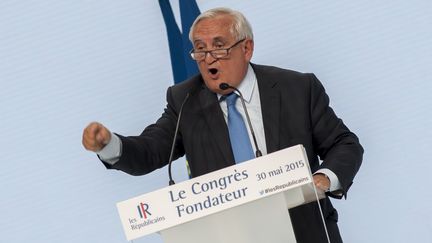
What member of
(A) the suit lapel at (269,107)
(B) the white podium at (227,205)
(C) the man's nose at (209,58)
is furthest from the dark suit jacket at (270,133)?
(B) the white podium at (227,205)

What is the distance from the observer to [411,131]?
315 cm

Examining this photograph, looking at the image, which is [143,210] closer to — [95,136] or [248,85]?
[95,136]

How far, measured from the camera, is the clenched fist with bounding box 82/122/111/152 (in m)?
2.01

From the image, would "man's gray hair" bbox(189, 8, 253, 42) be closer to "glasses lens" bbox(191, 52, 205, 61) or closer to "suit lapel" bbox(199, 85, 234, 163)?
"glasses lens" bbox(191, 52, 205, 61)

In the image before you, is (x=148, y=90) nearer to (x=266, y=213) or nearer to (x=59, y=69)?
(x=59, y=69)

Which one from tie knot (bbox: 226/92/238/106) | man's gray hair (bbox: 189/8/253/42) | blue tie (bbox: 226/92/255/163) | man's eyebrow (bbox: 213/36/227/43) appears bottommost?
blue tie (bbox: 226/92/255/163)

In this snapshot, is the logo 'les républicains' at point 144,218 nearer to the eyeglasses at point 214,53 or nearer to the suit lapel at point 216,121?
the suit lapel at point 216,121

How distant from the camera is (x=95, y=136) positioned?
2.02 m

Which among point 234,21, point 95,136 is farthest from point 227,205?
point 234,21

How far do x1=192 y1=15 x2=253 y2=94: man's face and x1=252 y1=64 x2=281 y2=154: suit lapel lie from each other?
0.27 ft

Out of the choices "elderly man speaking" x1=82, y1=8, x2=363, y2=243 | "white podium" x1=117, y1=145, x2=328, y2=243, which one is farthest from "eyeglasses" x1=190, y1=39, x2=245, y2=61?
"white podium" x1=117, y1=145, x2=328, y2=243

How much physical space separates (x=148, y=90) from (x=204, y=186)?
132 cm

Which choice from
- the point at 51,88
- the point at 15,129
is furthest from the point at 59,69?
the point at 15,129

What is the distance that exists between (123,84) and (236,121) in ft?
2.79
